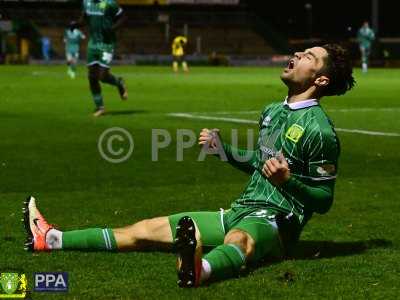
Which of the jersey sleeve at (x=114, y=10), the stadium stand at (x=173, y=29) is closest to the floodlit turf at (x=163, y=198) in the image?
the jersey sleeve at (x=114, y=10)

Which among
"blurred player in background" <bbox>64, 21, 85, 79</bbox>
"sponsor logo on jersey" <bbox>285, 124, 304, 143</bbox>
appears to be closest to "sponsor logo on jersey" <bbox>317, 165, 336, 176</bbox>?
"sponsor logo on jersey" <bbox>285, 124, 304, 143</bbox>

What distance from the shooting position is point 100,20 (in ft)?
62.6

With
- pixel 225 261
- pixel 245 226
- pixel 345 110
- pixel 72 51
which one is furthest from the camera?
pixel 72 51

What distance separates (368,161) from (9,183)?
14.1ft

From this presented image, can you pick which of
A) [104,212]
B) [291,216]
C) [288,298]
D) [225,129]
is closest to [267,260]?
[291,216]

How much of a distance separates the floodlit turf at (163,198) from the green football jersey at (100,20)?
1354 mm

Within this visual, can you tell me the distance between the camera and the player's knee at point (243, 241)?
5.81 meters

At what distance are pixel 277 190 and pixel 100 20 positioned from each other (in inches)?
524

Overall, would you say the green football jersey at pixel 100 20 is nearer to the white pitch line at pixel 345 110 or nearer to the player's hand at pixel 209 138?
the white pitch line at pixel 345 110

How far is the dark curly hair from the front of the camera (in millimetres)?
6242

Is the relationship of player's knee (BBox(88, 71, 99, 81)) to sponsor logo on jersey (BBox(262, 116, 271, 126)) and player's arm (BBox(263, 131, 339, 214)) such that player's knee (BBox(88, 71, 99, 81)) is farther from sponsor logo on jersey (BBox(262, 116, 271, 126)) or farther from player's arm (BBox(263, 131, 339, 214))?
player's arm (BBox(263, 131, 339, 214))

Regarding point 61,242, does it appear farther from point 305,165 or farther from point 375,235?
point 375,235

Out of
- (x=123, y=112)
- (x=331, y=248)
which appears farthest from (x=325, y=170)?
(x=123, y=112)

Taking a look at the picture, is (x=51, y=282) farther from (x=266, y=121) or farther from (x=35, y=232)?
(x=266, y=121)
